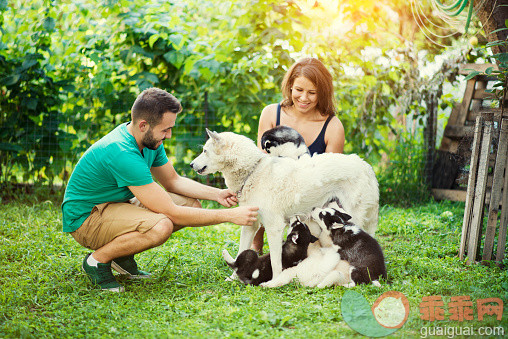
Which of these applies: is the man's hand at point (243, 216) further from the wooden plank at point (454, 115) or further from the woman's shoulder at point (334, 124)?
the wooden plank at point (454, 115)

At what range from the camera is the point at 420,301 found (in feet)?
10.4

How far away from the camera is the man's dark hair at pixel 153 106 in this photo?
3.52 m

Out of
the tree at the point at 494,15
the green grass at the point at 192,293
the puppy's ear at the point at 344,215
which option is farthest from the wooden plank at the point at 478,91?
the puppy's ear at the point at 344,215

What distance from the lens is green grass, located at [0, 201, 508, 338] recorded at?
283 centimetres

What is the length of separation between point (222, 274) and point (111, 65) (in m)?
4.19

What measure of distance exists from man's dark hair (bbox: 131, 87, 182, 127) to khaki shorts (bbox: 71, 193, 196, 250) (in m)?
0.71

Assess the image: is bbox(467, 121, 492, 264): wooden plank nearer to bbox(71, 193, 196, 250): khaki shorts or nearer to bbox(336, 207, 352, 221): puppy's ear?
bbox(336, 207, 352, 221): puppy's ear

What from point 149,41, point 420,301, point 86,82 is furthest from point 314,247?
point 86,82

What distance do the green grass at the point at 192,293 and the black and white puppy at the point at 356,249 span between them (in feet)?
0.46

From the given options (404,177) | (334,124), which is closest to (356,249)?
(334,124)

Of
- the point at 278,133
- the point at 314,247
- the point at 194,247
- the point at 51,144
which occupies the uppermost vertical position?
the point at 278,133

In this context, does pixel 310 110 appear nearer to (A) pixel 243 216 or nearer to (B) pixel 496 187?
(A) pixel 243 216

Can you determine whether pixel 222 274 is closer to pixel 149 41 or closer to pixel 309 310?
pixel 309 310
